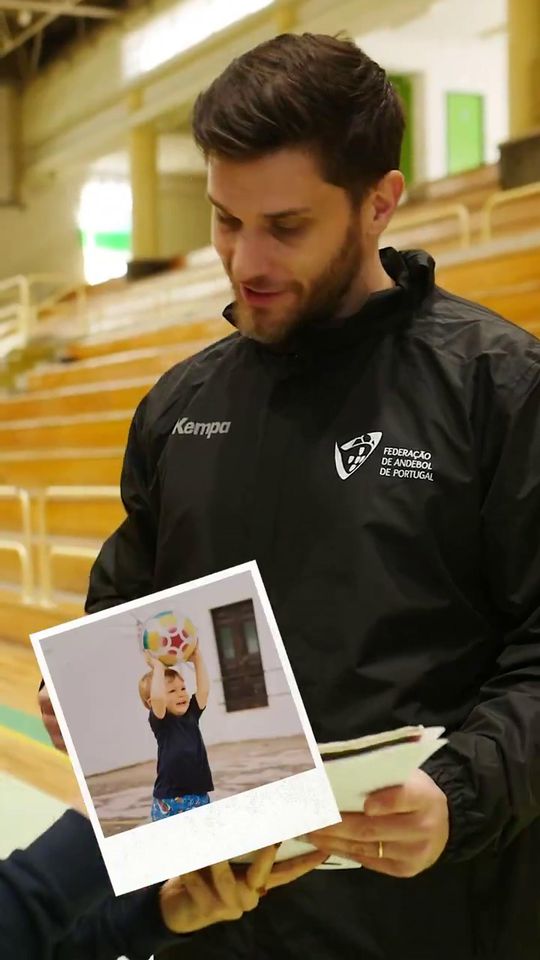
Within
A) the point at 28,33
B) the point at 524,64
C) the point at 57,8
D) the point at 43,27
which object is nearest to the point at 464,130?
the point at 524,64

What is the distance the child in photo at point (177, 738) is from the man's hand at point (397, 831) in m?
0.10

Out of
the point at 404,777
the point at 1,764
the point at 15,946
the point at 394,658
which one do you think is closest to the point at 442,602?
the point at 394,658

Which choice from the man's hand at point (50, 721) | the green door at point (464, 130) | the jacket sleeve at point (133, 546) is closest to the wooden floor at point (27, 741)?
the jacket sleeve at point (133, 546)

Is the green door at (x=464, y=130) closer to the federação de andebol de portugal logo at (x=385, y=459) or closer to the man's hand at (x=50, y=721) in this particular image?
the federação de andebol de portugal logo at (x=385, y=459)

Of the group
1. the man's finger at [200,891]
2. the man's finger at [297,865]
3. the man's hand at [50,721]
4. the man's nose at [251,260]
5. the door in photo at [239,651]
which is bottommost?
the man's finger at [200,891]

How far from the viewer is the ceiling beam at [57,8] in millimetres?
9547

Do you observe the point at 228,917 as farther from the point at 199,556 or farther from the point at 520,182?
the point at 520,182

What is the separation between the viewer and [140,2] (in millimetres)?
9734

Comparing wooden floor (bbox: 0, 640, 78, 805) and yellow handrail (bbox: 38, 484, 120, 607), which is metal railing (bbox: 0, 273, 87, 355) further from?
wooden floor (bbox: 0, 640, 78, 805)

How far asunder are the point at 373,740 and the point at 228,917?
23 cm

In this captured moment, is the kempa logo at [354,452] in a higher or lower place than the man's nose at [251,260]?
lower

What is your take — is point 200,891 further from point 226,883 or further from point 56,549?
point 56,549

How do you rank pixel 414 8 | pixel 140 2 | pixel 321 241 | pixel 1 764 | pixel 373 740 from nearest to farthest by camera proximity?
pixel 373 740 < pixel 321 241 < pixel 1 764 < pixel 414 8 < pixel 140 2

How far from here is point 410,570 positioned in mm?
881
